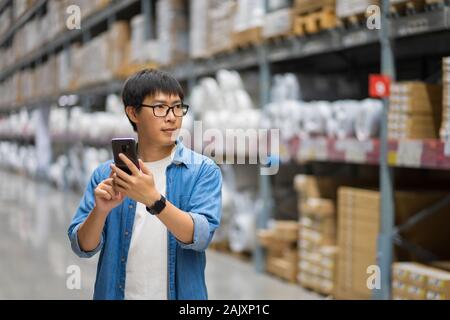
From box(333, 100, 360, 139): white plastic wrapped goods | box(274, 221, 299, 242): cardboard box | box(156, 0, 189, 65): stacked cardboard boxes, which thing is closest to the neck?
box(333, 100, 360, 139): white plastic wrapped goods

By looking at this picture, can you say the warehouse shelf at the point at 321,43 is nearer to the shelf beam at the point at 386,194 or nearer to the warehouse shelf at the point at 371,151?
the shelf beam at the point at 386,194

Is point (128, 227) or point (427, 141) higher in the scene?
point (427, 141)

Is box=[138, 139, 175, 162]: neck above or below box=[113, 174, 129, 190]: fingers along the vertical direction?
above

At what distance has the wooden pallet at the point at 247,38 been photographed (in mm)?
5207

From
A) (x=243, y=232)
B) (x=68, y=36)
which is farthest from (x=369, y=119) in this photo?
(x=68, y=36)

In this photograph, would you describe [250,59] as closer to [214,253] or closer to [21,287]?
A: [214,253]

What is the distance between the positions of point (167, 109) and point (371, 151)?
111 inches

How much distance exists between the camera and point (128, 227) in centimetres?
136

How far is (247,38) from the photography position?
17.5ft

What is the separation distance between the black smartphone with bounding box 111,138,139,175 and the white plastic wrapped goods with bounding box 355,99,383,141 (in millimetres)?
2940

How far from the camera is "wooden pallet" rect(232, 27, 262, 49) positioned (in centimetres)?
521

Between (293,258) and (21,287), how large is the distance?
1.84m

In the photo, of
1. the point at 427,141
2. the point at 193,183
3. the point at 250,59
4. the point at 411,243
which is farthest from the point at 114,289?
the point at 250,59

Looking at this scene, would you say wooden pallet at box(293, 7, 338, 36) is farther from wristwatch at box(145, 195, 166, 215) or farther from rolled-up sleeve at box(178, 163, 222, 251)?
wristwatch at box(145, 195, 166, 215)
